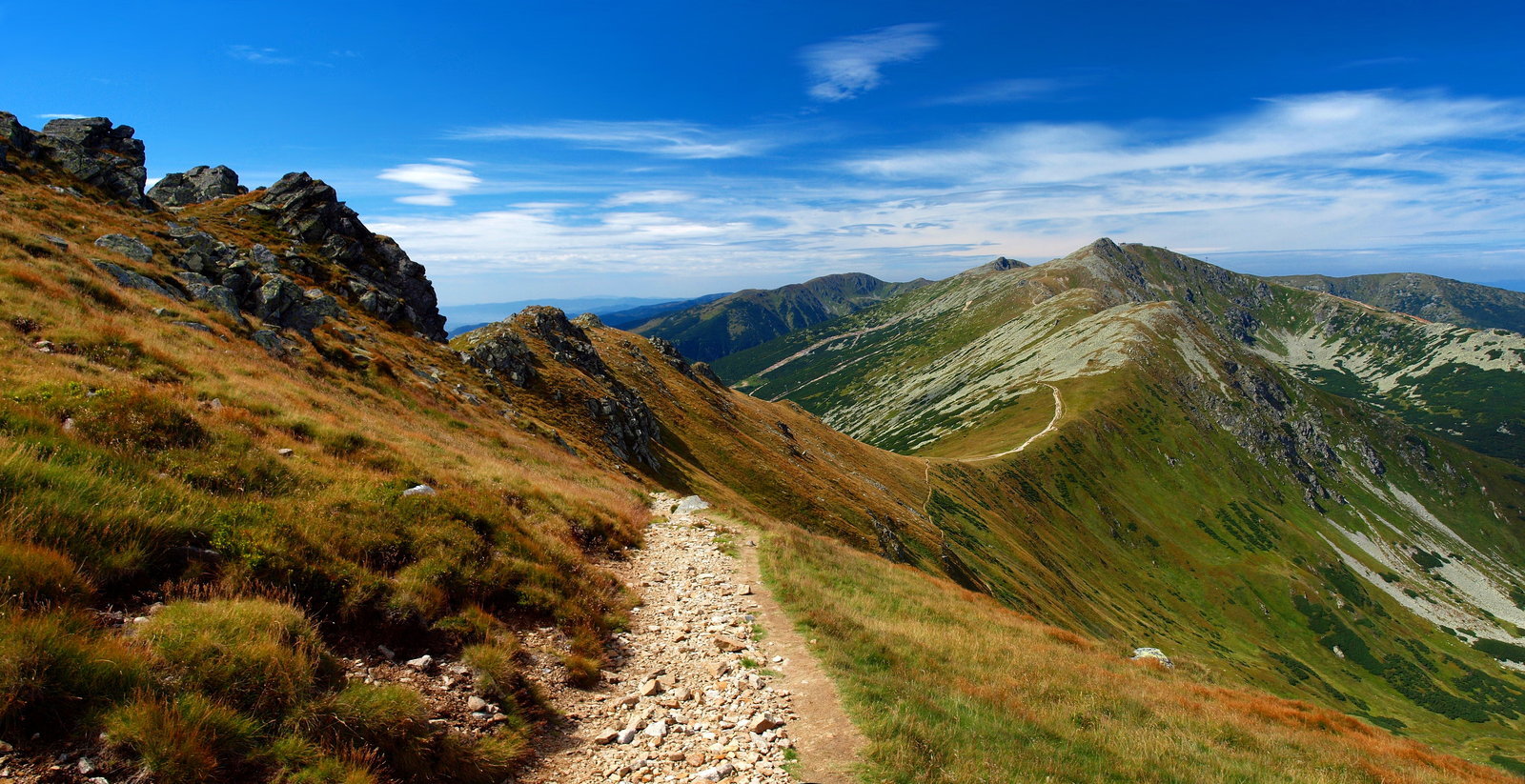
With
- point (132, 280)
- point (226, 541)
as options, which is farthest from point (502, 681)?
point (132, 280)

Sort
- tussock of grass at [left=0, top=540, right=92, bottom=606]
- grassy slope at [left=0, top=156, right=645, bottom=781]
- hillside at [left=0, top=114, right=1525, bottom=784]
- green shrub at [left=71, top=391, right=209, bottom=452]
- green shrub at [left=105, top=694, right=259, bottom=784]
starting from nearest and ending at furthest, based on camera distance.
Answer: green shrub at [left=105, top=694, right=259, bottom=784] < grassy slope at [left=0, top=156, right=645, bottom=781] < tussock of grass at [left=0, top=540, right=92, bottom=606] < hillside at [left=0, top=114, right=1525, bottom=784] < green shrub at [left=71, top=391, right=209, bottom=452]

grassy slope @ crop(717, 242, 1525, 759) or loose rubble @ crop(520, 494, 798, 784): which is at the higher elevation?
loose rubble @ crop(520, 494, 798, 784)

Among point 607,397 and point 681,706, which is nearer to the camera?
point 681,706

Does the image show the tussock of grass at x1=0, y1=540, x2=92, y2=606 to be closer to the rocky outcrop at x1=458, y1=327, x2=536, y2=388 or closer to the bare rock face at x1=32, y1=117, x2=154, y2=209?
the rocky outcrop at x1=458, y1=327, x2=536, y2=388

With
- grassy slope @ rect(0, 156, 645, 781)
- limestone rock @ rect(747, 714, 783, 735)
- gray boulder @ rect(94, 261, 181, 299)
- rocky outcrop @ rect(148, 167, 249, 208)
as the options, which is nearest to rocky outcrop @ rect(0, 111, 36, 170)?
rocky outcrop @ rect(148, 167, 249, 208)

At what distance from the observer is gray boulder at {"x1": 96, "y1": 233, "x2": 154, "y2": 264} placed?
31547mm

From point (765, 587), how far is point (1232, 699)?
1509 cm

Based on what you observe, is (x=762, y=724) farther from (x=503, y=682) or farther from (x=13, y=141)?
(x=13, y=141)

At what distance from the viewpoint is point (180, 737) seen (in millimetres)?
6230

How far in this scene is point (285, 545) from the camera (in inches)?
408

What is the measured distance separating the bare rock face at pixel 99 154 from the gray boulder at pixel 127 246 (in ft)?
65.6

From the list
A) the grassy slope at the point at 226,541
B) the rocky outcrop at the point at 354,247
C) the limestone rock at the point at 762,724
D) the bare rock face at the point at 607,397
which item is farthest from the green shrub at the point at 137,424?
the rocky outcrop at the point at 354,247

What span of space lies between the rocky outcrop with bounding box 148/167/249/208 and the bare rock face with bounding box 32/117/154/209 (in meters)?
8.44

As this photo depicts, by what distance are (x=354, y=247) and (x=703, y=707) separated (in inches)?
→ 2585
